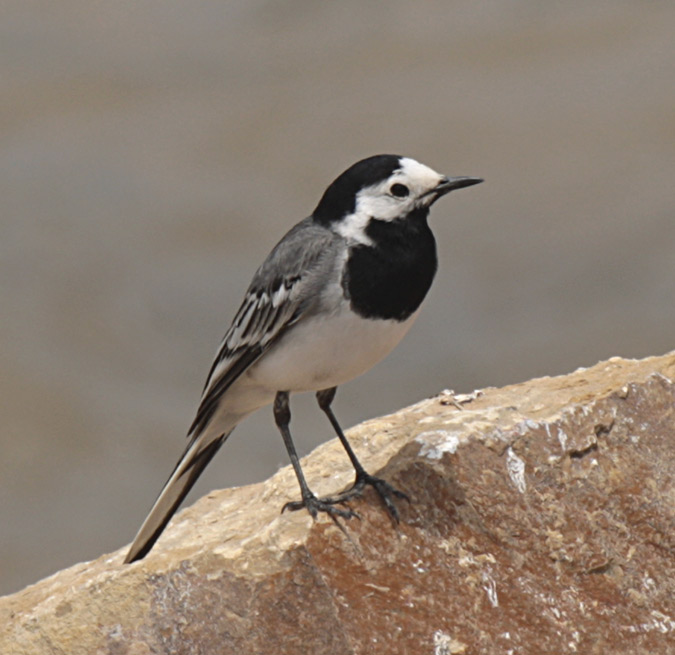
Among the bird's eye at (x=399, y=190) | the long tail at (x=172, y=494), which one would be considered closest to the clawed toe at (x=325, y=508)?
the long tail at (x=172, y=494)

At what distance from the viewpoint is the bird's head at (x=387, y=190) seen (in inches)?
214

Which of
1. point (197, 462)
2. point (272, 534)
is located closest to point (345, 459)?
point (197, 462)

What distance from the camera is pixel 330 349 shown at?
538 centimetres

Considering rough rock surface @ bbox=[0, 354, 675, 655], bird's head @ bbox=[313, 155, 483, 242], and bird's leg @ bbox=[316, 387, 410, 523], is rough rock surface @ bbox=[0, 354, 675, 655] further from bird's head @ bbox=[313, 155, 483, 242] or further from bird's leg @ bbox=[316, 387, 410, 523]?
bird's head @ bbox=[313, 155, 483, 242]

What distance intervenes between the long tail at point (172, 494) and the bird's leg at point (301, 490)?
0.43 meters

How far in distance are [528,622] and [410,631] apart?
1.46ft

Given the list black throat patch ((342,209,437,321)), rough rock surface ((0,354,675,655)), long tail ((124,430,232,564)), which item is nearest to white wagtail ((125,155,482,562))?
black throat patch ((342,209,437,321))

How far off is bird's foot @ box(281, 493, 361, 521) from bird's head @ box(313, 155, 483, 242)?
3.46 ft

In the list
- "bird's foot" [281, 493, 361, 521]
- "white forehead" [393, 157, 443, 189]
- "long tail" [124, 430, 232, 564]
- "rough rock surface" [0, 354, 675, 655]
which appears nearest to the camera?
"rough rock surface" [0, 354, 675, 655]

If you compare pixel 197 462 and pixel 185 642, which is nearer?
pixel 185 642

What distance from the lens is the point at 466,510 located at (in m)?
5.28

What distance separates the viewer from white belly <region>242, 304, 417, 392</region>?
5336mm

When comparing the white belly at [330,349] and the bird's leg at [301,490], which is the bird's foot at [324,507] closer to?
the bird's leg at [301,490]

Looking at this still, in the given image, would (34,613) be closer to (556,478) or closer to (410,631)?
(410,631)
